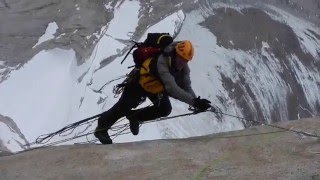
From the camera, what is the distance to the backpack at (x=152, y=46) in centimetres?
634

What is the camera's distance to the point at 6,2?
25625 mm

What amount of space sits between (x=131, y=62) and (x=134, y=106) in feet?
42.5

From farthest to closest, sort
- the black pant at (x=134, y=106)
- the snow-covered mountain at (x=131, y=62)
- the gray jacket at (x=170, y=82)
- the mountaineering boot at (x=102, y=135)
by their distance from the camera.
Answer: the snow-covered mountain at (x=131, y=62) < the mountaineering boot at (x=102, y=135) < the black pant at (x=134, y=106) < the gray jacket at (x=170, y=82)

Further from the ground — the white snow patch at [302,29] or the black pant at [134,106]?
the white snow patch at [302,29]

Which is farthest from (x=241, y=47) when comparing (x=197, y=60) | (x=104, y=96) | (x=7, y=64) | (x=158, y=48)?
(x=158, y=48)

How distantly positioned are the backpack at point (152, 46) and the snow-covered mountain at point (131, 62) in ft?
35.7

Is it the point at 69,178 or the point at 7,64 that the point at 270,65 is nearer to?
the point at 7,64

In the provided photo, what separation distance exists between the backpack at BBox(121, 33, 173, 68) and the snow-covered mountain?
1089cm

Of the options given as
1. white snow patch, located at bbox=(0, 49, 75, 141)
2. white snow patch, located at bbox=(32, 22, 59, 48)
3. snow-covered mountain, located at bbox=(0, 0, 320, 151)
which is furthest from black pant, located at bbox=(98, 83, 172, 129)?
white snow patch, located at bbox=(32, 22, 59, 48)

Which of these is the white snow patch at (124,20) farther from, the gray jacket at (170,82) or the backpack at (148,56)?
the gray jacket at (170,82)

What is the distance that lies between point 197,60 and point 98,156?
52.8ft

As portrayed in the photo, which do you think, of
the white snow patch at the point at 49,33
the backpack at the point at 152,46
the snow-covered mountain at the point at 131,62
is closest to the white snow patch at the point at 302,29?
the snow-covered mountain at the point at 131,62

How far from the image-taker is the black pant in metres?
6.91

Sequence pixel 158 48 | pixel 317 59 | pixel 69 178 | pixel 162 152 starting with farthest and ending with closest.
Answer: pixel 317 59 < pixel 158 48 < pixel 162 152 < pixel 69 178
